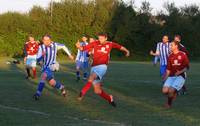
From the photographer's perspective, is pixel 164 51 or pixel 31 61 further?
pixel 31 61

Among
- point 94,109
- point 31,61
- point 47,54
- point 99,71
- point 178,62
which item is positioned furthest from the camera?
point 31,61

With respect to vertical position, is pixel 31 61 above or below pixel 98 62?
below

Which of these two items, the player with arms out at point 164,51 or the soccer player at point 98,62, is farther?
the player with arms out at point 164,51

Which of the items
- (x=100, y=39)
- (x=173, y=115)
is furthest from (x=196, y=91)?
(x=173, y=115)

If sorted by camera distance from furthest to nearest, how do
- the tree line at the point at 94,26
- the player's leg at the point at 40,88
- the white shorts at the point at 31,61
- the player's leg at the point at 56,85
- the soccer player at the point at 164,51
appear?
the tree line at the point at 94,26 → the white shorts at the point at 31,61 → the soccer player at the point at 164,51 → the player's leg at the point at 56,85 → the player's leg at the point at 40,88

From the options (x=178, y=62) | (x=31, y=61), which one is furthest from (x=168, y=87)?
(x=31, y=61)

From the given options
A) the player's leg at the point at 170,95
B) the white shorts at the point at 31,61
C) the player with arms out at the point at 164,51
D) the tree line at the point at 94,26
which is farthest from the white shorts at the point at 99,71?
the tree line at the point at 94,26

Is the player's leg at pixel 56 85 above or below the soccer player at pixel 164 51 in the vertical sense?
below

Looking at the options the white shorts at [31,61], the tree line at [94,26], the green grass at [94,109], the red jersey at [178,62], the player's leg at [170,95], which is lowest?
the green grass at [94,109]

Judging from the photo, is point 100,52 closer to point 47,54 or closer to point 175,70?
point 47,54

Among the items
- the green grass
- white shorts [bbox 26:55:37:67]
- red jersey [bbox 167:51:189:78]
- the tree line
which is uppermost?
the tree line

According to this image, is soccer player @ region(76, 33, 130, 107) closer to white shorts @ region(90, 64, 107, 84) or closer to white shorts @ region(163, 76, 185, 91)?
white shorts @ region(90, 64, 107, 84)

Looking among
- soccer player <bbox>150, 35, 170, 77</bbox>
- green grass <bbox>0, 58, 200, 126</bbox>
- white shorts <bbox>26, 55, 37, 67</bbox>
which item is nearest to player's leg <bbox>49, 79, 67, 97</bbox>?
green grass <bbox>0, 58, 200, 126</bbox>

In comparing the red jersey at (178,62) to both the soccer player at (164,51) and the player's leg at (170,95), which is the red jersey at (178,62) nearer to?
the player's leg at (170,95)
